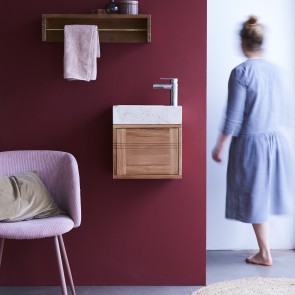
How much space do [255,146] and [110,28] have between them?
1.17 meters

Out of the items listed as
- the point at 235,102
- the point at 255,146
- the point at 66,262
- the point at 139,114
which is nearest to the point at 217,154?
the point at 255,146

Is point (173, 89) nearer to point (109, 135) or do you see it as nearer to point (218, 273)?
point (109, 135)

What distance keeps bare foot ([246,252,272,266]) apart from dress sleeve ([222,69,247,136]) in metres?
0.78

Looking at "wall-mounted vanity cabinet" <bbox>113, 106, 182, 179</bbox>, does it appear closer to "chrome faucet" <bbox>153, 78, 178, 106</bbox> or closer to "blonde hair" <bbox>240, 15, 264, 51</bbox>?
"chrome faucet" <bbox>153, 78, 178, 106</bbox>

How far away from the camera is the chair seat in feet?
8.42

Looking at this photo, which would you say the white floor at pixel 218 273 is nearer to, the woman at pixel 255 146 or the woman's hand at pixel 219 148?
the woman at pixel 255 146

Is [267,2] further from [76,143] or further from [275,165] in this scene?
[76,143]

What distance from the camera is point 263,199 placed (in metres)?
3.61

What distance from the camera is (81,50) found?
296 cm

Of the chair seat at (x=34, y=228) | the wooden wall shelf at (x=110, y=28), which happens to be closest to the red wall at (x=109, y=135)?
the wooden wall shelf at (x=110, y=28)

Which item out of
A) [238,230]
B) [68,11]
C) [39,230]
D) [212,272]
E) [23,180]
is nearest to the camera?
[39,230]

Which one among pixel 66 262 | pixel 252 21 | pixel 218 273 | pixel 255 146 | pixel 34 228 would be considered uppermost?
pixel 252 21

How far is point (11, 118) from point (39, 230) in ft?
2.61

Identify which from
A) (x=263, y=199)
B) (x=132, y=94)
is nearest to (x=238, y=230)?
(x=263, y=199)
